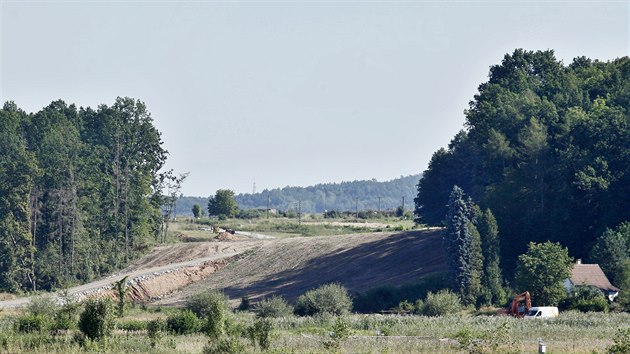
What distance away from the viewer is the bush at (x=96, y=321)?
169 feet

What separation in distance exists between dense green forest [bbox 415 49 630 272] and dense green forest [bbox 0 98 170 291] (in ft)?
116

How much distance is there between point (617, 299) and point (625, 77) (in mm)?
34946

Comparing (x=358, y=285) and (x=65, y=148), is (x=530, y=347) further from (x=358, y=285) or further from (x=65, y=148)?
(x=65, y=148)

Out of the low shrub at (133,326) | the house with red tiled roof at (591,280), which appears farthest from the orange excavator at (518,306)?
the low shrub at (133,326)

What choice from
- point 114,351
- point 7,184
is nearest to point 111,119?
point 7,184

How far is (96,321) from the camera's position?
169ft

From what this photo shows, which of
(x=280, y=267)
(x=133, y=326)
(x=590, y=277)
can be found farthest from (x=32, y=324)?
(x=280, y=267)

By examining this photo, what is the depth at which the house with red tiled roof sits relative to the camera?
79625mm

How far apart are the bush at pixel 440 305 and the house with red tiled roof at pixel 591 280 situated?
7514 millimetres

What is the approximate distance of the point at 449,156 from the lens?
12756cm

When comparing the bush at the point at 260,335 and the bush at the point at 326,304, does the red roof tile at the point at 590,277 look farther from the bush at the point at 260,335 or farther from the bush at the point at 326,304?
the bush at the point at 260,335

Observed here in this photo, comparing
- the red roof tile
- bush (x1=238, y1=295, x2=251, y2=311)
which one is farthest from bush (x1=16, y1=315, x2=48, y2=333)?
the red roof tile

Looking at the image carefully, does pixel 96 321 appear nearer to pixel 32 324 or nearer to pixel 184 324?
pixel 184 324

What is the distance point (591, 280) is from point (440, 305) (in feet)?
34.0
